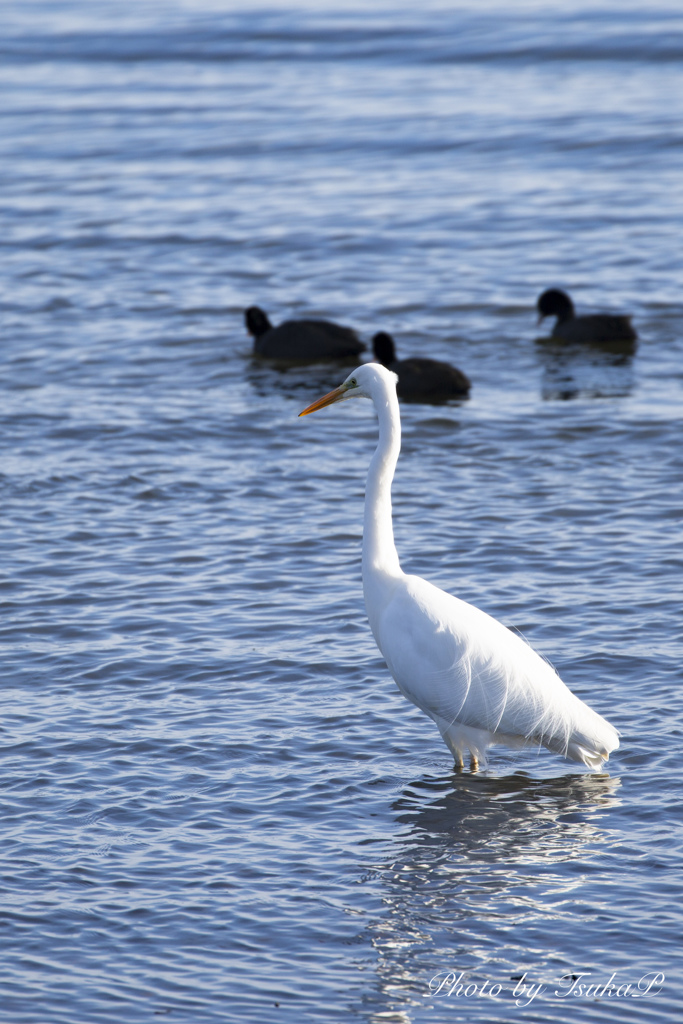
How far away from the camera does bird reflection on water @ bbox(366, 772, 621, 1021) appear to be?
526 centimetres

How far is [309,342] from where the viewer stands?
14.0m

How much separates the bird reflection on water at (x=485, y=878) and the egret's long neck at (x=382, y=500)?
111 centimetres

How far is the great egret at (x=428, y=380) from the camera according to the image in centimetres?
1265

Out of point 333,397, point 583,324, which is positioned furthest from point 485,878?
point 583,324

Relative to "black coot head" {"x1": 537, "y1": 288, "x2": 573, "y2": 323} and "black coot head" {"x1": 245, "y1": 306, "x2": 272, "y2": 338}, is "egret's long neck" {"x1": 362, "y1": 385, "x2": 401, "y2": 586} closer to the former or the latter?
"black coot head" {"x1": 245, "y1": 306, "x2": 272, "y2": 338}

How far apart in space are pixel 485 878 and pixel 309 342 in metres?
8.82

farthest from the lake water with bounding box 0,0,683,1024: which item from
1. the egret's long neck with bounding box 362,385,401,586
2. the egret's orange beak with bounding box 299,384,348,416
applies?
the egret's orange beak with bounding box 299,384,348,416

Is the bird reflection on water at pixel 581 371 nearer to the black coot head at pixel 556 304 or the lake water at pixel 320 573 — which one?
the lake water at pixel 320 573

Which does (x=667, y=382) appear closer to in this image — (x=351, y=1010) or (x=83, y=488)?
(x=83, y=488)

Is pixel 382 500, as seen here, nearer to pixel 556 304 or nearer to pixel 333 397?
pixel 333 397

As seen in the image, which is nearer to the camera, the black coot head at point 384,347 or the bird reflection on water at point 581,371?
the bird reflection on water at point 581,371

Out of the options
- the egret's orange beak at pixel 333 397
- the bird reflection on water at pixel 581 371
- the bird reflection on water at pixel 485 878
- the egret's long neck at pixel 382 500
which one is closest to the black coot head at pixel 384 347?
the bird reflection on water at pixel 581 371

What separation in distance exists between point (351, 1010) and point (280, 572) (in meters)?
4.38

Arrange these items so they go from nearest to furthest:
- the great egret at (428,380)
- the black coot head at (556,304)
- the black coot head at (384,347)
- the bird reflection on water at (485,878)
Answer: the bird reflection on water at (485,878) → the great egret at (428,380) → the black coot head at (384,347) → the black coot head at (556,304)
